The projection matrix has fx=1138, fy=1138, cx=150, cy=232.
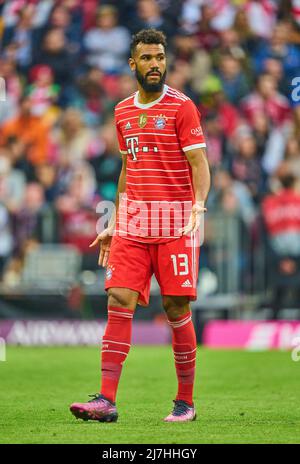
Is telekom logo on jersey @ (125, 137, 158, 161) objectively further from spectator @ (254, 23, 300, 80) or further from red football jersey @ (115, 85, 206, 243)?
spectator @ (254, 23, 300, 80)

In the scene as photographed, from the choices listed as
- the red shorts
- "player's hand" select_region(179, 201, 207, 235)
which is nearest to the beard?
"player's hand" select_region(179, 201, 207, 235)

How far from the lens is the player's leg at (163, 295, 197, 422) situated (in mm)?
7458

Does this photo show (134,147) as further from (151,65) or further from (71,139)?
(71,139)

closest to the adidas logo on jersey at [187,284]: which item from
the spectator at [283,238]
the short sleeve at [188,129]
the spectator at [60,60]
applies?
the short sleeve at [188,129]

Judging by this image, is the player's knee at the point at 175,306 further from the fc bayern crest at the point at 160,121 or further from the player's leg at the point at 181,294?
the fc bayern crest at the point at 160,121

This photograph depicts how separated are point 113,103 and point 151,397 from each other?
28.9 feet

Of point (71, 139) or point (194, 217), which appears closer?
point (194, 217)

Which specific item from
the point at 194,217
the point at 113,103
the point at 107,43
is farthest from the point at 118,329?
the point at 107,43

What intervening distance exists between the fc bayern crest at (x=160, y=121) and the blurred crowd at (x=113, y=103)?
7690mm

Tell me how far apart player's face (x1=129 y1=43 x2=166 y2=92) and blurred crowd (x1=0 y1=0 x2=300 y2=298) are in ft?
25.4

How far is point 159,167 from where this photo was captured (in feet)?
24.3

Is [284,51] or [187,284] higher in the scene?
[284,51]

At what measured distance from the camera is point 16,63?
17.6m

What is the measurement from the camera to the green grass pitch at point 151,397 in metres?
6.56
